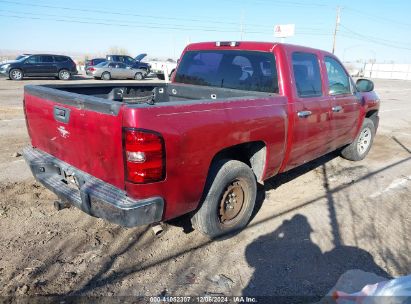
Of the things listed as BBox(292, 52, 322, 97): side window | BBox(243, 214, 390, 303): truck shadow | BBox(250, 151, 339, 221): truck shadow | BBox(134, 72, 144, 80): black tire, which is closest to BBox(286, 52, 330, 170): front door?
BBox(292, 52, 322, 97): side window

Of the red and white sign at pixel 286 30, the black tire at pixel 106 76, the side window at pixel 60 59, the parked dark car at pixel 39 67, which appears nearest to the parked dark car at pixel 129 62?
the black tire at pixel 106 76

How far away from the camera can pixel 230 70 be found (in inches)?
177

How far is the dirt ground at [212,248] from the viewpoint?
2.96 m

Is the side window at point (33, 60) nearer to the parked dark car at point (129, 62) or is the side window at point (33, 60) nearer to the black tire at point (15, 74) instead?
the black tire at point (15, 74)

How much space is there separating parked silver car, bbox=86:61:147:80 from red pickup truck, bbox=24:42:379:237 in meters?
21.6

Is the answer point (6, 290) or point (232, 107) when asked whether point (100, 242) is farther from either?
point (232, 107)

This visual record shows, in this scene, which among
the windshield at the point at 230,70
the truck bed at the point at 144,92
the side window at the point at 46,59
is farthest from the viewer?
the side window at the point at 46,59

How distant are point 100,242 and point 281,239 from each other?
1862 millimetres

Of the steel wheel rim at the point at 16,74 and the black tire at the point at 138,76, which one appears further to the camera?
the black tire at the point at 138,76

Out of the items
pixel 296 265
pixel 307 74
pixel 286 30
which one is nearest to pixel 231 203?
pixel 296 265

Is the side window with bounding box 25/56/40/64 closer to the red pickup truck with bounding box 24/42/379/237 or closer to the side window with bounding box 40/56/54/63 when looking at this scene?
the side window with bounding box 40/56/54/63

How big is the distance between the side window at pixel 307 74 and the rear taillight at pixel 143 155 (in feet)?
7.26

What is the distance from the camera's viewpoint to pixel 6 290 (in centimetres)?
279

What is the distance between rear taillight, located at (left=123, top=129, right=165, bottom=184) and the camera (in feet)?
8.34
